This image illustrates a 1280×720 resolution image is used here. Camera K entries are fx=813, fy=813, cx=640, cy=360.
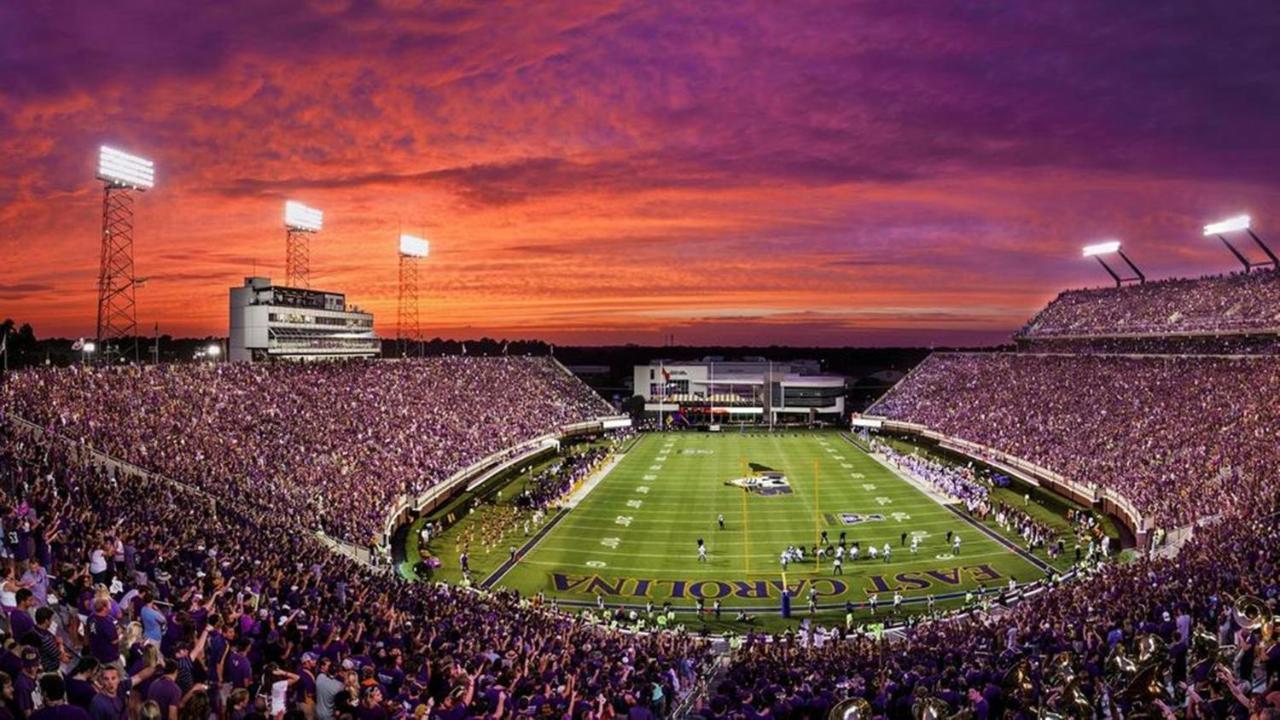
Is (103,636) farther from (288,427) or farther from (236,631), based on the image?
(288,427)

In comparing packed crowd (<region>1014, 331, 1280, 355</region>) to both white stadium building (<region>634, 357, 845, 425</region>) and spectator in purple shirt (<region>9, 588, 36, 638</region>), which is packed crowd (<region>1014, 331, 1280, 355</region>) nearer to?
white stadium building (<region>634, 357, 845, 425</region>)

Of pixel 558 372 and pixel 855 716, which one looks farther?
pixel 558 372

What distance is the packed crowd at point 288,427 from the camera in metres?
29.6

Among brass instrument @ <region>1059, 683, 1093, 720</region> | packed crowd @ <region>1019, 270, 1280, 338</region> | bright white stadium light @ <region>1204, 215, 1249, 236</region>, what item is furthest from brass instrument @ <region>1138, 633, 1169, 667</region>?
bright white stadium light @ <region>1204, 215, 1249, 236</region>

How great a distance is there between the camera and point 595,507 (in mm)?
45625

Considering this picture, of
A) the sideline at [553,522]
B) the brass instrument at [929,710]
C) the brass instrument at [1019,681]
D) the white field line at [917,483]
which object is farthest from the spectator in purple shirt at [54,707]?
the white field line at [917,483]

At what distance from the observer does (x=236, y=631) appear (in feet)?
38.9

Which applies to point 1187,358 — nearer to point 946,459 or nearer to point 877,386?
point 946,459

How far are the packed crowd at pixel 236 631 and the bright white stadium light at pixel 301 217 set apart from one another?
33.8m

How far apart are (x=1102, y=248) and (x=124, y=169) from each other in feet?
244

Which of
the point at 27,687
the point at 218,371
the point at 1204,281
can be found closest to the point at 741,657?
the point at 27,687

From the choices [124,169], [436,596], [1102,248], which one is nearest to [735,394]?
[1102,248]

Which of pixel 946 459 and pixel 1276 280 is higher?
pixel 1276 280

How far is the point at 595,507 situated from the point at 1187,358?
132 ft
